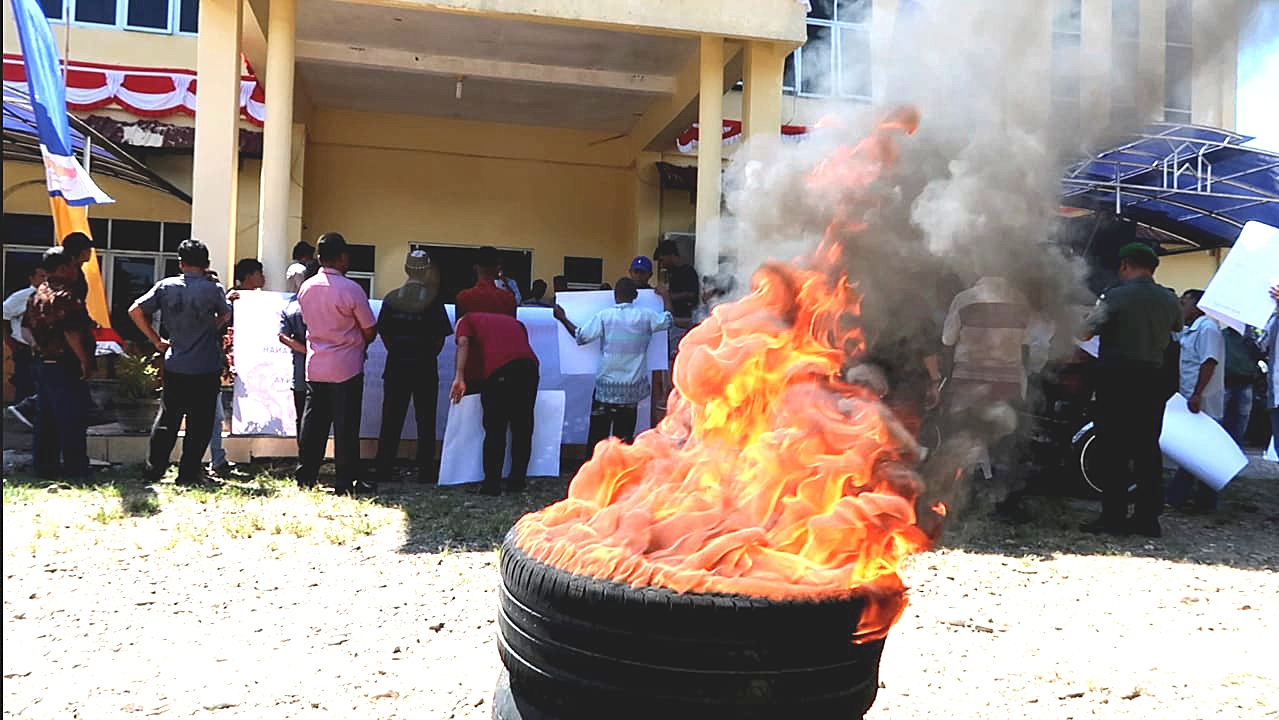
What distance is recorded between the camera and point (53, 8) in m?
13.3

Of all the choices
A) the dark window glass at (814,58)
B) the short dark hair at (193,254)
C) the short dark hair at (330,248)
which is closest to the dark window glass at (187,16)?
the short dark hair at (193,254)

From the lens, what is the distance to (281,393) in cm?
739

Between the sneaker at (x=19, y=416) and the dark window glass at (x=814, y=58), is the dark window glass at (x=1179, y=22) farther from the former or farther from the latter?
the sneaker at (x=19, y=416)

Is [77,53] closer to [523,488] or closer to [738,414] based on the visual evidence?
[523,488]

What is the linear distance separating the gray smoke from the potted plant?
5.21 metres

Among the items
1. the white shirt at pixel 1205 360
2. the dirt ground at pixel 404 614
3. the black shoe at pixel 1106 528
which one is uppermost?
the white shirt at pixel 1205 360

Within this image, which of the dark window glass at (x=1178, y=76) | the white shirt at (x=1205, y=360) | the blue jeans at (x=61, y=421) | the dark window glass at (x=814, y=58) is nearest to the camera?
the dark window glass at (x=1178, y=76)

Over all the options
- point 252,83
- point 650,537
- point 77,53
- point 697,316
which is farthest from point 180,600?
point 77,53

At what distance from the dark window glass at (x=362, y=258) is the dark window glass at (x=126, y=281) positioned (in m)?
3.12

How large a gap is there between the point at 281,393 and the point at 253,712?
4645 millimetres

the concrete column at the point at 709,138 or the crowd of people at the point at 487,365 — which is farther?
the concrete column at the point at 709,138

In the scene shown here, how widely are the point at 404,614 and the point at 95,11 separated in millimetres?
13417

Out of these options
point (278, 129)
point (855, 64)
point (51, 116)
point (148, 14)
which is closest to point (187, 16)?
point (148, 14)

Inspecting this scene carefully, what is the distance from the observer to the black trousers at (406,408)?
23.2 feet
